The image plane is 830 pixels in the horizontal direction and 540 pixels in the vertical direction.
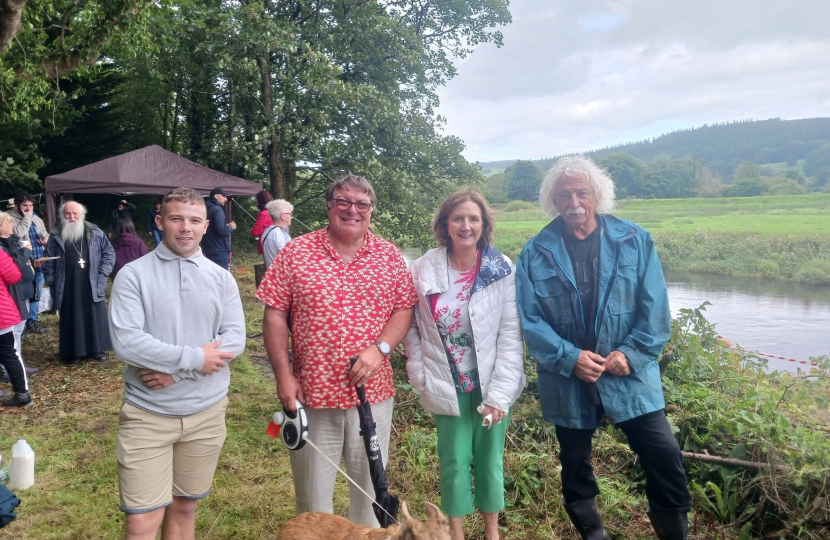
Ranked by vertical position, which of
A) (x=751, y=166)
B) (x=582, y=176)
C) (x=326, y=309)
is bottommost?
(x=326, y=309)

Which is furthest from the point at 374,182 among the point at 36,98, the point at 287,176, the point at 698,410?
the point at 698,410

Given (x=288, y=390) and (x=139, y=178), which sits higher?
(x=139, y=178)

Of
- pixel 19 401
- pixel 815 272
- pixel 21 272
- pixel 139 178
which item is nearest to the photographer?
pixel 19 401

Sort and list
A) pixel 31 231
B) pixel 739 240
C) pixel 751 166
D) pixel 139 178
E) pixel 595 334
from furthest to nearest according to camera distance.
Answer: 1. pixel 751 166
2. pixel 739 240
3. pixel 139 178
4. pixel 31 231
5. pixel 595 334

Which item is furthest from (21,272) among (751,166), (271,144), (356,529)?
(751,166)

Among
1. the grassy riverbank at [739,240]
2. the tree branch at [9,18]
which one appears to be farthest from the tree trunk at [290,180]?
the tree branch at [9,18]

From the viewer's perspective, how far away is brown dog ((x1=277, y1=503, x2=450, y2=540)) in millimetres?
1825

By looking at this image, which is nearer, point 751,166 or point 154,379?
point 154,379

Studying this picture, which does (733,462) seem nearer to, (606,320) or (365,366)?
(606,320)

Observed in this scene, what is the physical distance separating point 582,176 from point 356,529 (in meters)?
1.92

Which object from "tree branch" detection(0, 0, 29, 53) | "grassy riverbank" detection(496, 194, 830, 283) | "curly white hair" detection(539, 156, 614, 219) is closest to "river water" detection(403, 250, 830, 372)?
"grassy riverbank" detection(496, 194, 830, 283)

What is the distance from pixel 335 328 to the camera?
2.32 m

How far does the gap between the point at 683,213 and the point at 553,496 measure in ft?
86.3

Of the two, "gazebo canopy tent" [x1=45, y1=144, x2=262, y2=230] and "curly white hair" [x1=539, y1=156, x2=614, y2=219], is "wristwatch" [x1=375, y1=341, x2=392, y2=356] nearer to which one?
"curly white hair" [x1=539, y1=156, x2=614, y2=219]
